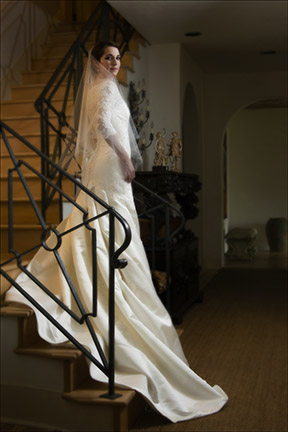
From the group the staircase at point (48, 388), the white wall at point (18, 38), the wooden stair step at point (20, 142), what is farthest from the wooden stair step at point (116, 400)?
the white wall at point (18, 38)

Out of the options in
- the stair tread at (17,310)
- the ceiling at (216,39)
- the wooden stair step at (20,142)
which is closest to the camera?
the ceiling at (216,39)

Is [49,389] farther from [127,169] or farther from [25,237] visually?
[127,169]

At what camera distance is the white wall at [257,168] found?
11367mm

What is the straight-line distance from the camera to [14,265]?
3.15 m

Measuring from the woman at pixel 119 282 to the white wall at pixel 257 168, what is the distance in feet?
29.8

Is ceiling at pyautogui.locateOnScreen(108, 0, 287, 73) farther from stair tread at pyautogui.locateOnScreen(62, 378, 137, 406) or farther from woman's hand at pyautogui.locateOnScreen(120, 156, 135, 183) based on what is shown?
stair tread at pyautogui.locateOnScreen(62, 378, 137, 406)

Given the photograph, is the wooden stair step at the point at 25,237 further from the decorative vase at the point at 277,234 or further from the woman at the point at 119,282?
the decorative vase at the point at 277,234

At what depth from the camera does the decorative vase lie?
11.4 metres

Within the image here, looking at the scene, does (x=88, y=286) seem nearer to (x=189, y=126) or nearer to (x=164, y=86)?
(x=189, y=126)

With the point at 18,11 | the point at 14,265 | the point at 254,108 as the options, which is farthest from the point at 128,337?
the point at 254,108

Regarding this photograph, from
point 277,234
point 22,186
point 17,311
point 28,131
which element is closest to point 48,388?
point 17,311

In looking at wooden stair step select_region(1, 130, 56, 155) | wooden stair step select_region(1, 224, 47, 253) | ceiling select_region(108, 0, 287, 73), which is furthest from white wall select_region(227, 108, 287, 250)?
ceiling select_region(108, 0, 287, 73)

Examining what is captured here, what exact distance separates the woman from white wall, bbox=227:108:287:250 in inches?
357

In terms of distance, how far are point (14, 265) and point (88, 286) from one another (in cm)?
73
